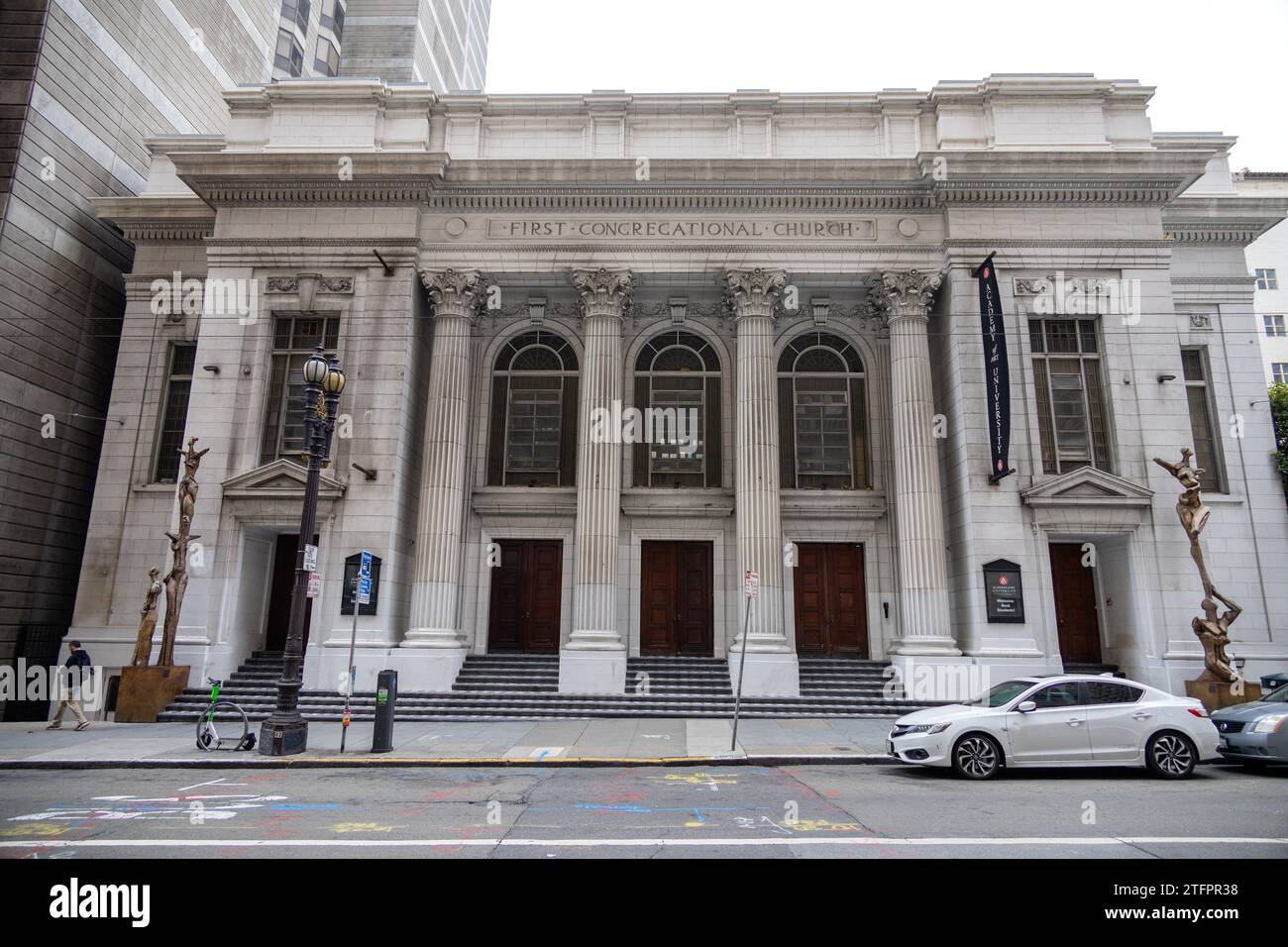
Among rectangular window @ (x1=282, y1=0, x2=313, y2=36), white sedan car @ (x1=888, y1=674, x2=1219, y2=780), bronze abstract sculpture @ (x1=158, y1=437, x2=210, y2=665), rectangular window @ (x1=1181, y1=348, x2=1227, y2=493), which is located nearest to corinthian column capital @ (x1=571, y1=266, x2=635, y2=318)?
bronze abstract sculpture @ (x1=158, y1=437, x2=210, y2=665)

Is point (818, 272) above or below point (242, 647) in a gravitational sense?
above

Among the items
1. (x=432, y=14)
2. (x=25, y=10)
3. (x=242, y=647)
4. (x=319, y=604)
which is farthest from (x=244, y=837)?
(x=432, y=14)

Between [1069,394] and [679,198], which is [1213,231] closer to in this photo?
[1069,394]

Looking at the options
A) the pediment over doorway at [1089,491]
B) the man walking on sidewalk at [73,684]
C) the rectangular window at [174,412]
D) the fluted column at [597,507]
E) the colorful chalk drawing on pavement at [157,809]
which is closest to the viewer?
the colorful chalk drawing on pavement at [157,809]

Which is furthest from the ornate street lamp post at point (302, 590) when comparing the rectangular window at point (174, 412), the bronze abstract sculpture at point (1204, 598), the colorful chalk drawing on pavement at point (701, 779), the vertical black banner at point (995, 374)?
the bronze abstract sculpture at point (1204, 598)

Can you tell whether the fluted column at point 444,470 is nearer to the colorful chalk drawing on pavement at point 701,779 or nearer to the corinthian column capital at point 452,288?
the corinthian column capital at point 452,288

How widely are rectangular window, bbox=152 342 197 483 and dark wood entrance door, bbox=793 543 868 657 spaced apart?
18683mm

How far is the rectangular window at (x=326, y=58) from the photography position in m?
47.6

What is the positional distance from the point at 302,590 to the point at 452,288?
10.3 m

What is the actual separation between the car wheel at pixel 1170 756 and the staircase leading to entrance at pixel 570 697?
7.15 metres

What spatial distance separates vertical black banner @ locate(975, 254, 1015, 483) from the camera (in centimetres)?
1873

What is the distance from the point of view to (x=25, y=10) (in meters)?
21.4

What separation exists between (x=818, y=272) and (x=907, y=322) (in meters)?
2.86
